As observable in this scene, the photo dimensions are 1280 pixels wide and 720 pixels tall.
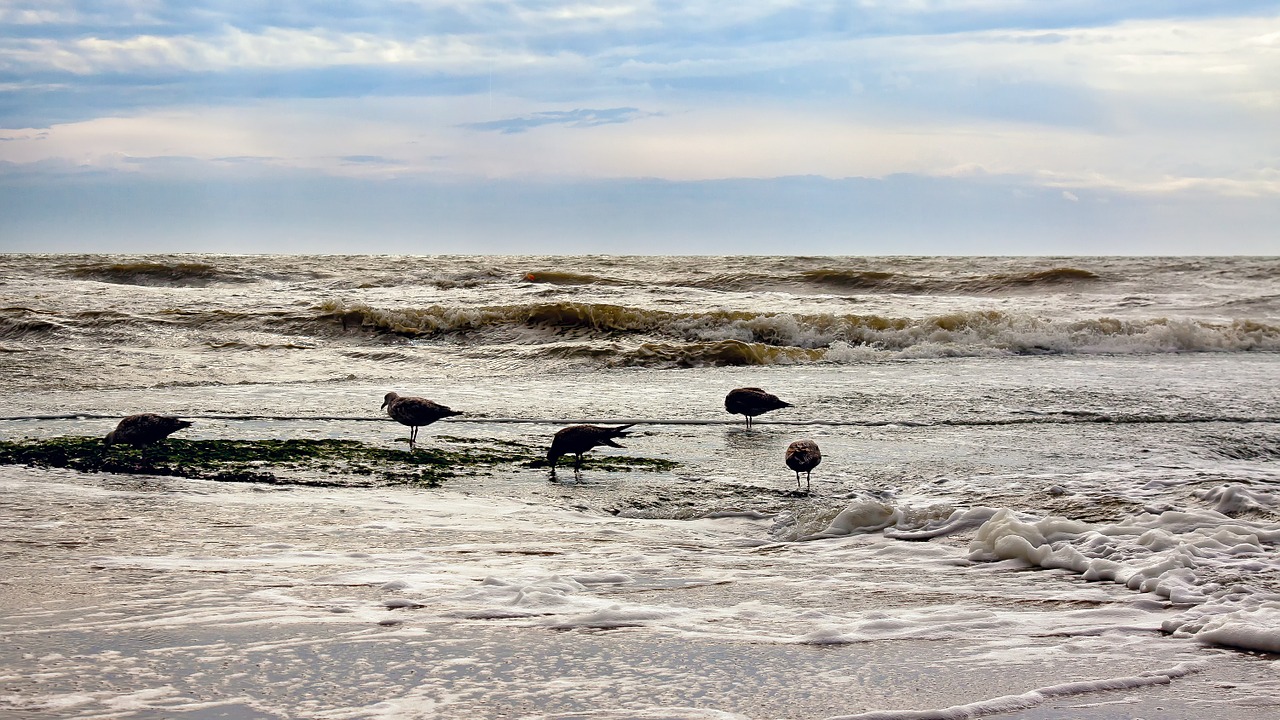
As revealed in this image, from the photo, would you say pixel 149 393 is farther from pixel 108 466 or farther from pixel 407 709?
pixel 407 709

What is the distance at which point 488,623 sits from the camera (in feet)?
13.0

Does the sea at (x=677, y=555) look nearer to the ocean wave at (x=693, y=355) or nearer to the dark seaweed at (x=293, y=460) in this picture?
the dark seaweed at (x=293, y=460)

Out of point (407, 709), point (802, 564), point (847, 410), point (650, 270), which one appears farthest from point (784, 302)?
point (407, 709)

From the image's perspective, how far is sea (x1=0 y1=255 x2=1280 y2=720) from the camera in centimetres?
331

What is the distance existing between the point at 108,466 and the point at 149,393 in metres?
5.09

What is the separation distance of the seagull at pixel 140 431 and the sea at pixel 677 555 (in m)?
0.65

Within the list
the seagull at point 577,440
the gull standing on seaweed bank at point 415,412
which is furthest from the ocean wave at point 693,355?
the seagull at point 577,440

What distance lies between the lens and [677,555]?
530cm

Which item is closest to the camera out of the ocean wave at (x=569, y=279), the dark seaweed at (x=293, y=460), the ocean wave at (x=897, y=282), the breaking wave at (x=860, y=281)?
the dark seaweed at (x=293, y=460)

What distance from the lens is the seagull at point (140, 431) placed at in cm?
796

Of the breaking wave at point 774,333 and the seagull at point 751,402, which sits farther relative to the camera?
the breaking wave at point 774,333

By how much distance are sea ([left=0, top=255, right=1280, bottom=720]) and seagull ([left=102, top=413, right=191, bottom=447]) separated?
653 millimetres

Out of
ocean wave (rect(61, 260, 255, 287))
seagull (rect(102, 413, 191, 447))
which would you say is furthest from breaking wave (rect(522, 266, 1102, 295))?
seagull (rect(102, 413, 191, 447))

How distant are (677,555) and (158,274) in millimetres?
32288
